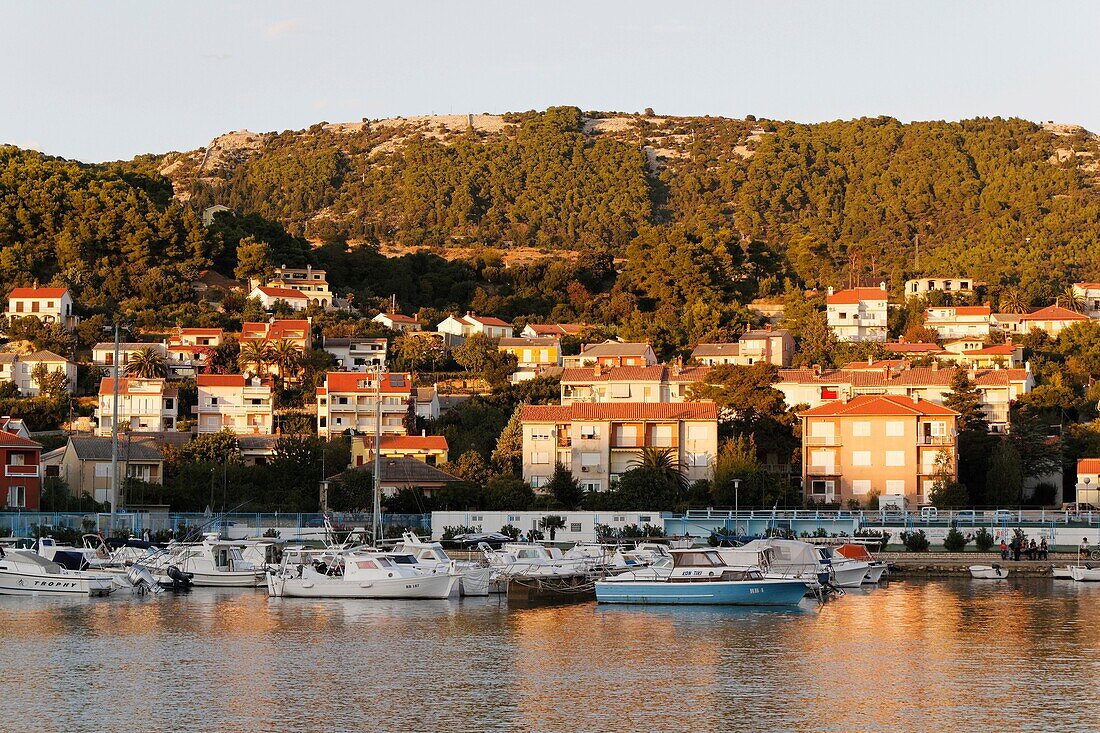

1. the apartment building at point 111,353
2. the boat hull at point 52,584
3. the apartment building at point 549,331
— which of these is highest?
the apartment building at point 549,331

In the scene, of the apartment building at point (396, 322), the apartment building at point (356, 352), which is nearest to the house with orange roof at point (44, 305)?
the apartment building at point (356, 352)

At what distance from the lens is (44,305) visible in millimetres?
110812

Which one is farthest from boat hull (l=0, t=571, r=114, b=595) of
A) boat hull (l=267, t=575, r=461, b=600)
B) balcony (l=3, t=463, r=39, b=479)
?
balcony (l=3, t=463, r=39, b=479)

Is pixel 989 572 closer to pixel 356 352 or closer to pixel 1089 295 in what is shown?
pixel 356 352

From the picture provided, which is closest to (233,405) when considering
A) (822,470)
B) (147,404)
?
(147,404)

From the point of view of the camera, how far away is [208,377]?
97.9 meters

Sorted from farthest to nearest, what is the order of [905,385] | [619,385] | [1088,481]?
[905,385], [619,385], [1088,481]

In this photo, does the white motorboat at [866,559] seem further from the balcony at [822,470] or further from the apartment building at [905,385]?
the apartment building at [905,385]

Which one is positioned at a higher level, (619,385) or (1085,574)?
(619,385)

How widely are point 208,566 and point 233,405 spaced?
4642 cm

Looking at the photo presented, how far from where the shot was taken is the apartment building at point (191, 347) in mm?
103969

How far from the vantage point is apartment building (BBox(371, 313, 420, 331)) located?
11881 centimetres

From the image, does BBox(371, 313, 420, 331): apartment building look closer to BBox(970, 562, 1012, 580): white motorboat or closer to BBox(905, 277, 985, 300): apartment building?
BBox(905, 277, 985, 300): apartment building

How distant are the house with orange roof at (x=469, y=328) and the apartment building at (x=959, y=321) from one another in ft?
107
